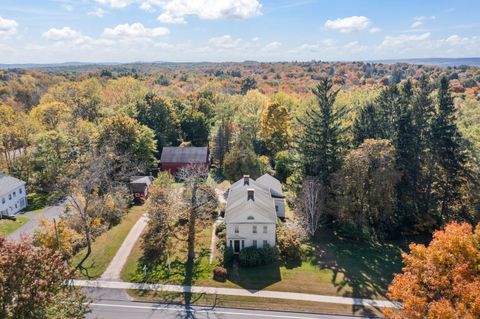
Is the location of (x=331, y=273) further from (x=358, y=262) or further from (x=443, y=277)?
(x=443, y=277)

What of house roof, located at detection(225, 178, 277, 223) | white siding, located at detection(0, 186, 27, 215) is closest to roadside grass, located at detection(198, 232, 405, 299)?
house roof, located at detection(225, 178, 277, 223)

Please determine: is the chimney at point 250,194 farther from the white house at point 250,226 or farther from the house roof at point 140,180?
the house roof at point 140,180

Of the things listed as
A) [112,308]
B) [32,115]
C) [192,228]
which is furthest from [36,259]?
[32,115]

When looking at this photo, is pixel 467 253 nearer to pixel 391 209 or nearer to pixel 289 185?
pixel 391 209

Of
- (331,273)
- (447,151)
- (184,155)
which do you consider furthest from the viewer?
(184,155)

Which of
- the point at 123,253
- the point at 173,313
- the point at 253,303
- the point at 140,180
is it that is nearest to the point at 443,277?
the point at 253,303

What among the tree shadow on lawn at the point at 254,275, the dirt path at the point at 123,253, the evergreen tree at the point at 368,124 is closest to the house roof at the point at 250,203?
the tree shadow on lawn at the point at 254,275

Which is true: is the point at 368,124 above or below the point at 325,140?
above
